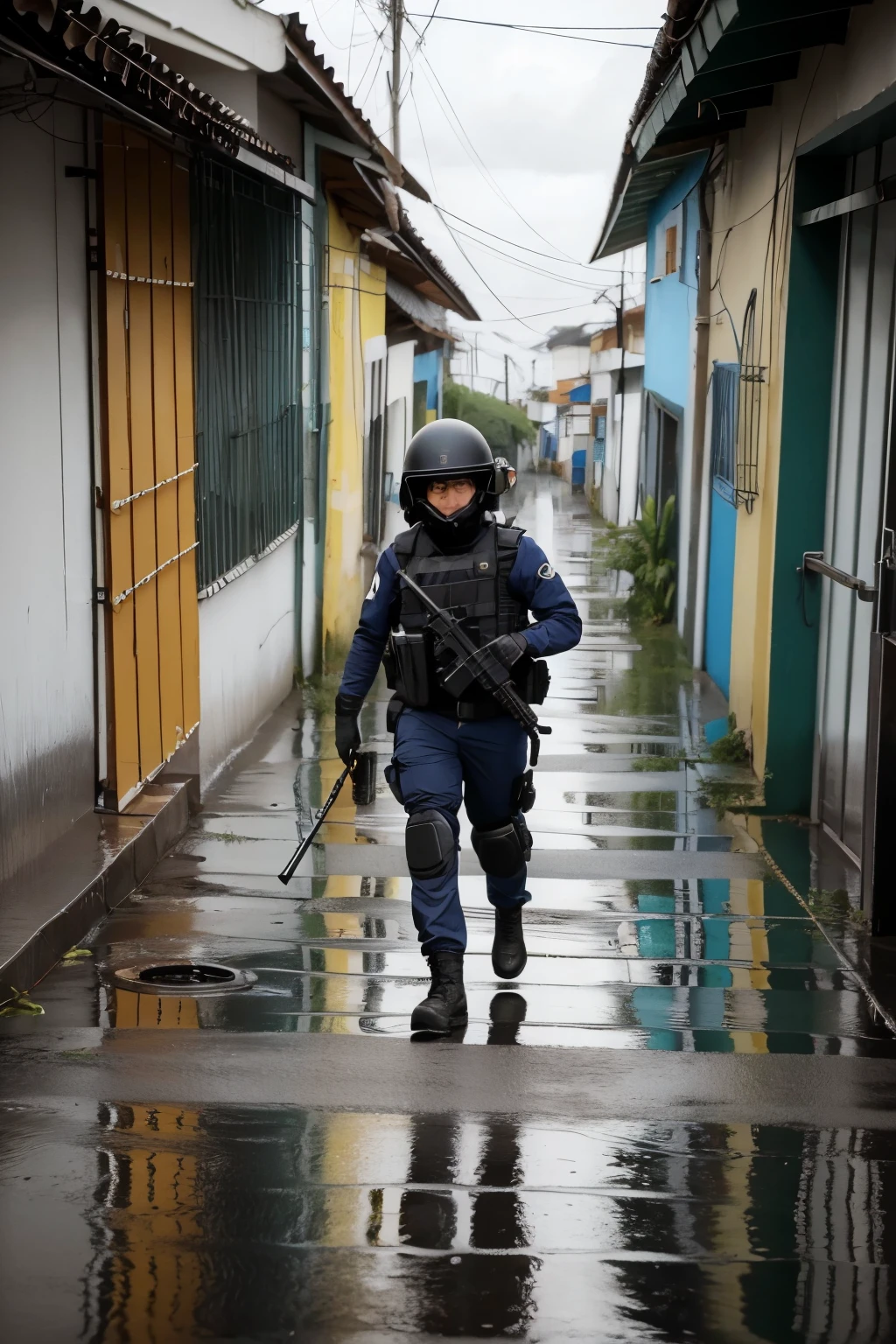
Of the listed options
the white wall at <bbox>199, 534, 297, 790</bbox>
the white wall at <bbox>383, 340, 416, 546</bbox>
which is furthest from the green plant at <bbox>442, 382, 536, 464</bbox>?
the white wall at <bbox>199, 534, 297, 790</bbox>

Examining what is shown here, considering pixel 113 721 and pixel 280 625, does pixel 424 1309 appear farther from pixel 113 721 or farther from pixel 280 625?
pixel 280 625

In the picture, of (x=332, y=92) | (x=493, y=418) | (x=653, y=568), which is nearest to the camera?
(x=332, y=92)

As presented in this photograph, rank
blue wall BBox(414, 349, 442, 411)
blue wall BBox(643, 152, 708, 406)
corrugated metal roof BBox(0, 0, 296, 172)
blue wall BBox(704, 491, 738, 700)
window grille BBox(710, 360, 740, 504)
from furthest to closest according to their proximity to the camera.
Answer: blue wall BBox(414, 349, 442, 411) → blue wall BBox(643, 152, 708, 406) → blue wall BBox(704, 491, 738, 700) → window grille BBox(710, 360, 740, 504) → corrugated metal roof BBox(0, 0, 296, 172)

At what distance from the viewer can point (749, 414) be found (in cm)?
927

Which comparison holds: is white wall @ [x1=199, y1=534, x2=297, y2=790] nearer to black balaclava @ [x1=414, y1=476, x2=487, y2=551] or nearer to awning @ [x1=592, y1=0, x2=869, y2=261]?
black balaclava @ [x1=414, y1=476, x2=487, y2=551]

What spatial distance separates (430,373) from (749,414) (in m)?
17.3

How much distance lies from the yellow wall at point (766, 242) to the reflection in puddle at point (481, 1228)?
4143 millimetres

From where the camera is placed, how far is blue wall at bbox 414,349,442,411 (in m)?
24.3

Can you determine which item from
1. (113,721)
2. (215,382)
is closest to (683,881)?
(113,721)

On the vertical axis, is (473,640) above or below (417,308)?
below

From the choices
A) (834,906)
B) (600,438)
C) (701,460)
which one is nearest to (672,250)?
(701,460)

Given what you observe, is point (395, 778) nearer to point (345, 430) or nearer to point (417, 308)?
point (345, 430)

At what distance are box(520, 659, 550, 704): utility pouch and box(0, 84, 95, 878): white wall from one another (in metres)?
1.86

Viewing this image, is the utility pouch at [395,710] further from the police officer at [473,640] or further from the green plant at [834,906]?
the green plant at [834,906]
